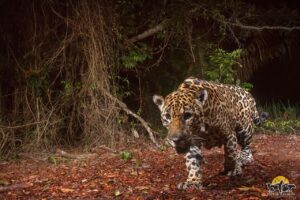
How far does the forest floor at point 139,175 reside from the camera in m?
5.79

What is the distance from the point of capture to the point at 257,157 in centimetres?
775

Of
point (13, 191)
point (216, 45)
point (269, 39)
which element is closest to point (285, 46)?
point (269, 39)

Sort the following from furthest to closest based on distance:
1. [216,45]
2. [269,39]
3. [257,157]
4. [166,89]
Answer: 1. [269,39]
2. [166,89]
3. [216,45]
4. [257,157]

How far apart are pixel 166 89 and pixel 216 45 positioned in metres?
1.38

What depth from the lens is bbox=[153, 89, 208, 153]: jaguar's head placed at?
5.51m

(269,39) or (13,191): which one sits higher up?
(269,39)

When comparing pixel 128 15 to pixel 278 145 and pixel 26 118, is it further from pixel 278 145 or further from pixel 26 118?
pixel 278 145

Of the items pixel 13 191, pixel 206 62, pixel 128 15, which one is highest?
pixel 128 15

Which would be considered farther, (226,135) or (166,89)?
(166,89)

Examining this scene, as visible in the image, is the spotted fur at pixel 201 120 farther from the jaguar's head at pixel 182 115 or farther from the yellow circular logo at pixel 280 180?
the yellow circular logo at pixel 280 180

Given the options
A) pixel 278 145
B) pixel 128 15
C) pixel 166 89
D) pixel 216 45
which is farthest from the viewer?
pixel 166 89

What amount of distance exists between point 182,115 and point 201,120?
302 millimetres

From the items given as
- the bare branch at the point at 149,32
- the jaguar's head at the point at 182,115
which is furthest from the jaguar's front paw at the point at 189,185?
the bare branch at the point at 149,32

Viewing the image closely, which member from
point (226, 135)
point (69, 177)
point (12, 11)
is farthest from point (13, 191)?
point (12, 11)
